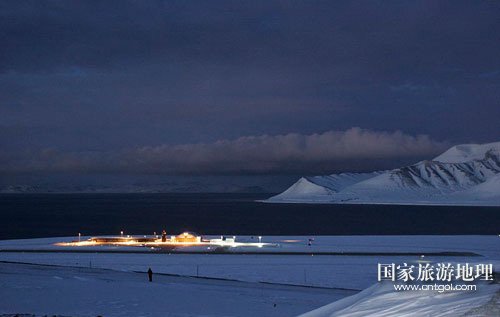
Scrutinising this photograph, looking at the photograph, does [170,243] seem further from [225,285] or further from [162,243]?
[225,285]

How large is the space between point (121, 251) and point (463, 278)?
39.9m

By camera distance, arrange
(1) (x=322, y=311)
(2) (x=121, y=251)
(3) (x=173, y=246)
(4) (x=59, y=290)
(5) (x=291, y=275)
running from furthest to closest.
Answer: (3) (x=173, y=246), (2) (x=121, y=251), (5) (x=291, y=275), (4) (x=59, y=290), (1) (x=322, y=311)

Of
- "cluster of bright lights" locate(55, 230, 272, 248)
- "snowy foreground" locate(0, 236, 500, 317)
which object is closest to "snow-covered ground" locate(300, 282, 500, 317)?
"snowy foreground" locate(0, 236, 500, 317)

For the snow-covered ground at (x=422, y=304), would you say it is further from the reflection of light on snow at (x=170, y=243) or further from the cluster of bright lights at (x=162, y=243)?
the cluster of bright lights at (x=162, y=243)

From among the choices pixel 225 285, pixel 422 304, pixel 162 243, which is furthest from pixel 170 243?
pixel 422 304

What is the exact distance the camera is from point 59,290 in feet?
107

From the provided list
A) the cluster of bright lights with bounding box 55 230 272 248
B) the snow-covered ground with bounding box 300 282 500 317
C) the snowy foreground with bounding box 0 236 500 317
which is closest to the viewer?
the snow-covered ground with bounding box 300 282 500 317

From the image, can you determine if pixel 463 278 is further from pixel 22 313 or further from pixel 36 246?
pixel 36 246

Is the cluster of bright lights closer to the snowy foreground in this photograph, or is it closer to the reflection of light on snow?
the reflection of light on snow

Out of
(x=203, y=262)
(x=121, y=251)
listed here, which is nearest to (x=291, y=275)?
(x=203, y=262)

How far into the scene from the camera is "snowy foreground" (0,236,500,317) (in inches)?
783

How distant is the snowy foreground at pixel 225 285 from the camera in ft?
65.3

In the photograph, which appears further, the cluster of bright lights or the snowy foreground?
the cluster of bright lights

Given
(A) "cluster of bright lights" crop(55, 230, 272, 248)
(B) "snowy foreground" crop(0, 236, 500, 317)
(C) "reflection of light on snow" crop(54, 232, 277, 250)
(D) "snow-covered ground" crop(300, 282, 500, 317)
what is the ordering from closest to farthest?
(D) "snow-covered ground" crop(300, 282, 500, 317) → (B) "snowy foreground" crop(0, 236, 500, 317) → (C) "reflection of light on snow" crop(54, 232, 277, 250) → (A) "cluster of bright lights" crop(55, 230, 272, 248)
